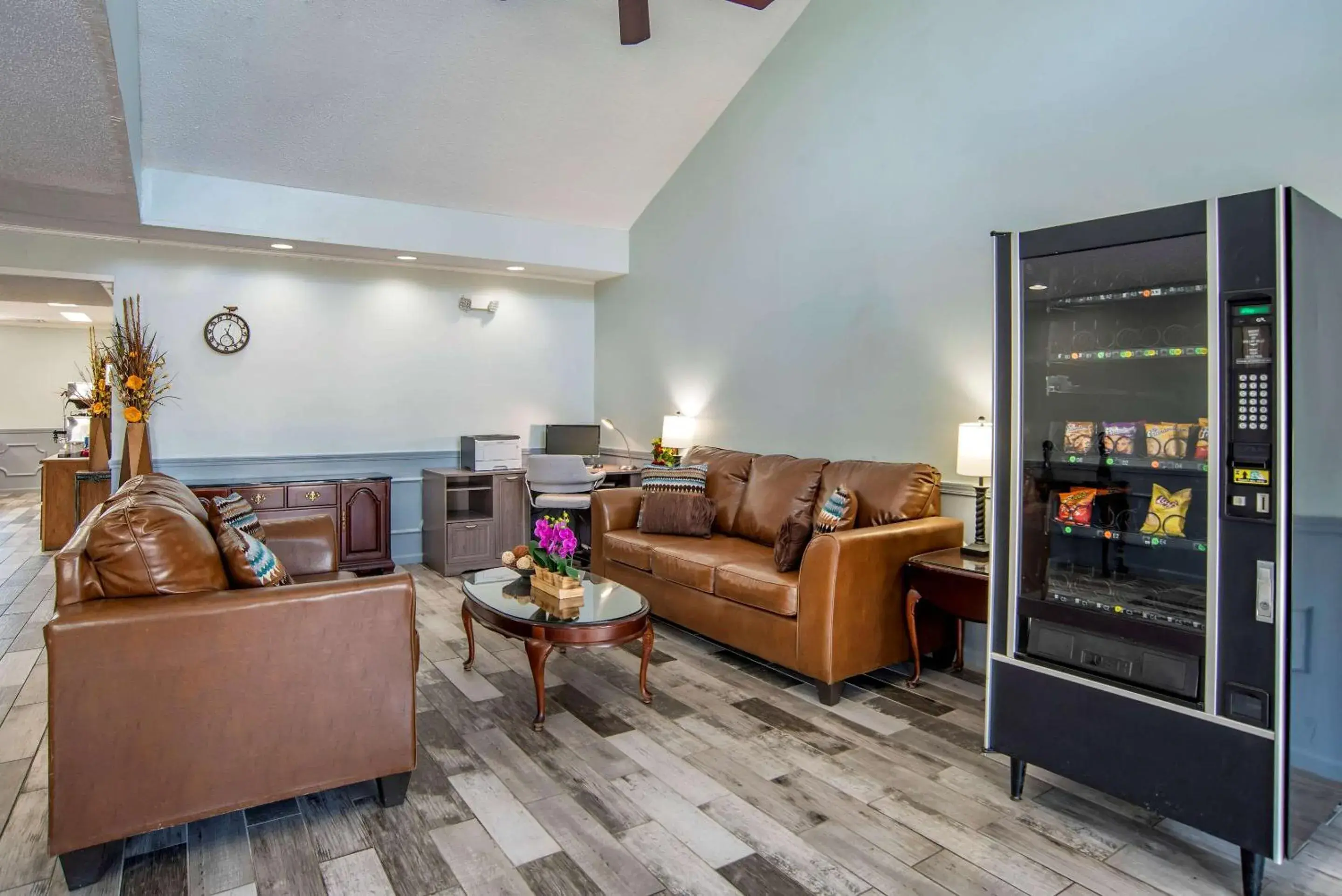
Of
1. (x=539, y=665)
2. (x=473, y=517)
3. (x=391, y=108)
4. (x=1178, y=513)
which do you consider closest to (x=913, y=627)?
(x=1178, y=513)

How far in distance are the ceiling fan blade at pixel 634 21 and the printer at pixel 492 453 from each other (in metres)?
3.08

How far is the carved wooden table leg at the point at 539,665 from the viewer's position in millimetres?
2998

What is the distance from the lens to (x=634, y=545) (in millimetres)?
4414

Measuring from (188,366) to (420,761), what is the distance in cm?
385

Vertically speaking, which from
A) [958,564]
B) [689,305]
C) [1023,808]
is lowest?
[1023,808]

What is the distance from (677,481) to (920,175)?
216 cm

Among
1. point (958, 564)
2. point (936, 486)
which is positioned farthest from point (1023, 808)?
point (936, 486)

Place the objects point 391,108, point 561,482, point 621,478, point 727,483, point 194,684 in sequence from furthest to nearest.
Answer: point 621,478 → point 561,482 → point 727,483 → point 391,108 → point 194,684

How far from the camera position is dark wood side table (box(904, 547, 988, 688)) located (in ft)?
10.3

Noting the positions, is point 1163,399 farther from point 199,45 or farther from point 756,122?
point 199,45

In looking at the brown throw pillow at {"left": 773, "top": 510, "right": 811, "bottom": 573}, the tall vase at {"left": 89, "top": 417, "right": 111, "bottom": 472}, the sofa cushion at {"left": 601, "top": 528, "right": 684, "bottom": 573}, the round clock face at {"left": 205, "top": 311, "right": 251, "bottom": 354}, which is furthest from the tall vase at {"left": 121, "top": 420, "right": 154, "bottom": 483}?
the brown throw pillow at {"left": 773, "top": 510, "right": 811, "bottom": 573}

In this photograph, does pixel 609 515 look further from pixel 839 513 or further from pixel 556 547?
pixel 839 513

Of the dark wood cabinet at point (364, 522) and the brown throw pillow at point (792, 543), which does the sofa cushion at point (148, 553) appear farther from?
the dark wood cabinet at point (364, 522)

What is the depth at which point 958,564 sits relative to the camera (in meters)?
3.24
